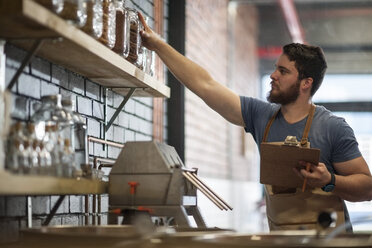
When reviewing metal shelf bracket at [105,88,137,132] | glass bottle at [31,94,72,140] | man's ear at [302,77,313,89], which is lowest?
glass bottle at [31,94,72,140]

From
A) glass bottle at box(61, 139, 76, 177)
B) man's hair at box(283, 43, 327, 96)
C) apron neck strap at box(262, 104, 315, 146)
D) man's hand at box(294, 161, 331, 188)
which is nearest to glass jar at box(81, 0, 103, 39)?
glass bottle at box(61, 139, 76, 177)

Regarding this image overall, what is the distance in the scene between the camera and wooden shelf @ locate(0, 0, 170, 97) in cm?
165

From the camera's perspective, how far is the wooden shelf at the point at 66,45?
1.65 meters

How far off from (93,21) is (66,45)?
164 mm

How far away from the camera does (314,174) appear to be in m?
2.63

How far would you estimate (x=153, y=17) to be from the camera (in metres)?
3.81

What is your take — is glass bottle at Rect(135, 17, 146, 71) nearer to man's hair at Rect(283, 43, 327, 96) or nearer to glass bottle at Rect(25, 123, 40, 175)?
man's hair at Rect(283, 43, 327, 96)

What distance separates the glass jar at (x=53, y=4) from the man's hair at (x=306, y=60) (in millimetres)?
1568

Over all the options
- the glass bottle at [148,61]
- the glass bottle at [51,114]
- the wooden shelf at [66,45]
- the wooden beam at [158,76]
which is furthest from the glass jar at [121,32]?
the wooden beam at [158,76]

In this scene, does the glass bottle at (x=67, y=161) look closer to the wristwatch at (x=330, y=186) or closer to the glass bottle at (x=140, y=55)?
the glass bottle at (x=140, y=55)

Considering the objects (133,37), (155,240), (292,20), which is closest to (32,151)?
(155,240)

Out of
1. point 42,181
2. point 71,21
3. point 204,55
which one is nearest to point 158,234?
point 42,181

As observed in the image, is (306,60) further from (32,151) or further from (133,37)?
(32,151)

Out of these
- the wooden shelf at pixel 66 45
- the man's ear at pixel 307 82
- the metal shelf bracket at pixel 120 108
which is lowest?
the metal shelf bracket at pixel 120 108
